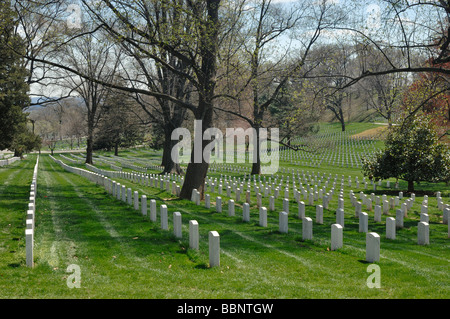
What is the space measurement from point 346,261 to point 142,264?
3.42m

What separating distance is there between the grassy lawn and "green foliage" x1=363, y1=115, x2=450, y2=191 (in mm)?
7793

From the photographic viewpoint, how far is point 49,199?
14984 millimetres

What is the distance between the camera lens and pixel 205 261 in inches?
279

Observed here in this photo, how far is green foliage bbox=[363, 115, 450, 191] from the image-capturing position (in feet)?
62.2

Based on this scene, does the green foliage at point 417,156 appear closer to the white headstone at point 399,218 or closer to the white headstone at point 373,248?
the white headstone at point 399,218

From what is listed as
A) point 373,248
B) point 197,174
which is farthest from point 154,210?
point 373,248

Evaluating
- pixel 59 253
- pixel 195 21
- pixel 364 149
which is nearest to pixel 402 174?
pixel 195 21

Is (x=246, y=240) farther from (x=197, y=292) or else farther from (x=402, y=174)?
(x=402, y=174)

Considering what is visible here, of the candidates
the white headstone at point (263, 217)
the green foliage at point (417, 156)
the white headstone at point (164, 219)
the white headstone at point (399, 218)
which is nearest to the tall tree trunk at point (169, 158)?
the green foliage at point (417, 156)

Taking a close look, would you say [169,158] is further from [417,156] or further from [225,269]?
[225,269]

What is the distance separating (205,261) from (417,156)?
15.3 m

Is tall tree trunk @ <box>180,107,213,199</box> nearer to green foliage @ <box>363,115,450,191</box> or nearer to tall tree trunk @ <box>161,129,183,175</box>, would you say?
green foliage @ <box>363,115,450,191</box>

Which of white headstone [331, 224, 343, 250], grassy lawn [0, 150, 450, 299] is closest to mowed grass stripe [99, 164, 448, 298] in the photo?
grassy lawn [0, 150, 450, 299]

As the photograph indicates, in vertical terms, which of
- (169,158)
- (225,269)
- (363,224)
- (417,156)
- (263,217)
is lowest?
(225,269)
